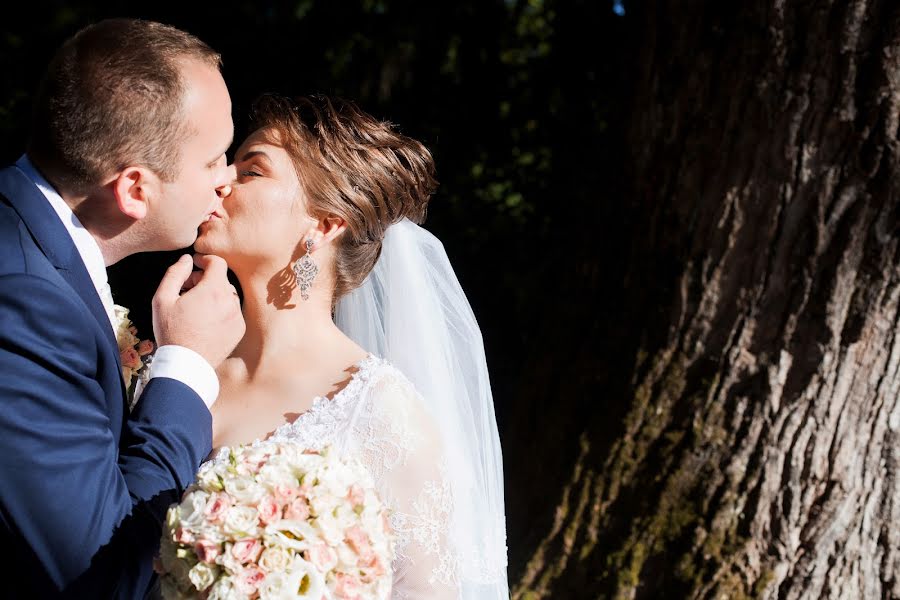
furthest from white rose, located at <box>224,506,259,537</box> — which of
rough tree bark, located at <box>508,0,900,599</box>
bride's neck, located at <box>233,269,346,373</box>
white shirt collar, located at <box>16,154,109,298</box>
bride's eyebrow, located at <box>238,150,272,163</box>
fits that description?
rough tree bark, located at <box>508,0,900,599</box>

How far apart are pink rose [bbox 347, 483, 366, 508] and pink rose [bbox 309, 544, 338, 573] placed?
0.11 meters

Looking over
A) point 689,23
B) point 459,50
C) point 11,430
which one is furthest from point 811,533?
point 459,50

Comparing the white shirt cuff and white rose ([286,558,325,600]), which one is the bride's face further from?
white rose ([286,558,325,600])

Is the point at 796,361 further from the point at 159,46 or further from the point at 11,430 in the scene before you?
the point at 11,430

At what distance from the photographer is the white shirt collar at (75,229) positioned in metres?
1.97

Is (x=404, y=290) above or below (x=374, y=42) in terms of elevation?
below

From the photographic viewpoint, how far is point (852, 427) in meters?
3.23

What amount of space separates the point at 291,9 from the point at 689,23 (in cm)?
308

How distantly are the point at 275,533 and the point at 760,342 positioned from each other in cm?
225

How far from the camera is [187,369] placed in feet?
6.71

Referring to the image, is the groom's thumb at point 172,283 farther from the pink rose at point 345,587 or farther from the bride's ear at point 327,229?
the pink rose at point 345,587

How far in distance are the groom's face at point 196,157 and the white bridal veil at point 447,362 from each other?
0.84m

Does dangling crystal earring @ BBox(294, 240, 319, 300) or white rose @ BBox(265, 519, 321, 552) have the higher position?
dangling crystal earring @ BBox(294, 240, 319, 300)

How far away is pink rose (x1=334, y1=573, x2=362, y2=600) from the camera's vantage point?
1.77 m
